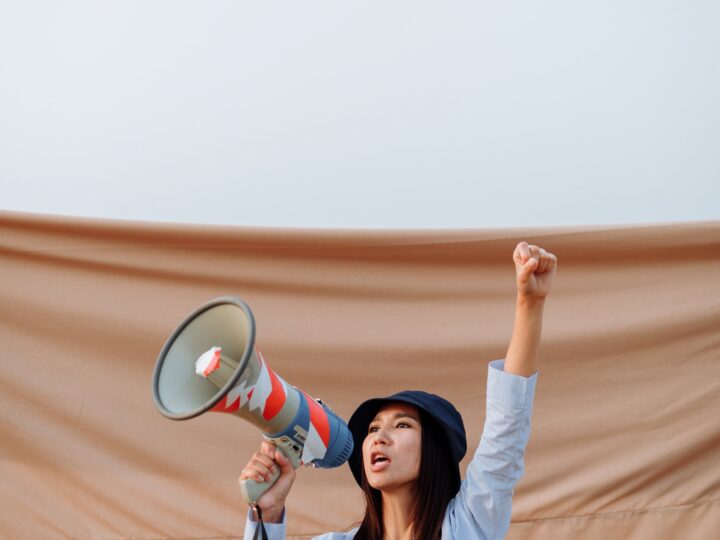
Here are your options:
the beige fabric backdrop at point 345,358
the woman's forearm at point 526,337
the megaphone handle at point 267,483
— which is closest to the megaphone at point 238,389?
the megaphone handle at point 267,483

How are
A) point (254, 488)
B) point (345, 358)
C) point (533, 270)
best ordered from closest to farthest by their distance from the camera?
point (533, 270) → point (254, 488) → point (345, 358)

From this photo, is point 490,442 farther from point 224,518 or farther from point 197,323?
point 224,518

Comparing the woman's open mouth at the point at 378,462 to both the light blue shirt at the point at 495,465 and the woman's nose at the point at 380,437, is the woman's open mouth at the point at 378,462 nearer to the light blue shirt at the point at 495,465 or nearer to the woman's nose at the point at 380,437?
the woman's nose at the point at 380,437

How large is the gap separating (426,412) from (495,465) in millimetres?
201

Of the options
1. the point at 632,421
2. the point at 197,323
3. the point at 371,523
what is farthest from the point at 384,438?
the point at 632,421

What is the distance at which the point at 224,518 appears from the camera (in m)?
2.58

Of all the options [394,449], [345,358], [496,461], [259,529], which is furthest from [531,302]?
[345,358]

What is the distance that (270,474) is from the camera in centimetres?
170

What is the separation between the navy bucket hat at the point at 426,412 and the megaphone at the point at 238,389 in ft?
0.36

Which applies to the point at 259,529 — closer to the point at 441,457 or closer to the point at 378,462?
the point at 378,462

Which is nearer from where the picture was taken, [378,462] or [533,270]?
[533,270]

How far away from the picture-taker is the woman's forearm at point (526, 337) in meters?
1.56

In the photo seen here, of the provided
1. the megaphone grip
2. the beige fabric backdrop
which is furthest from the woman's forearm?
the beige fabric backdrop

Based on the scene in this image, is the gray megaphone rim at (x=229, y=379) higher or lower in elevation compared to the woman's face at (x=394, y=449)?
higher
